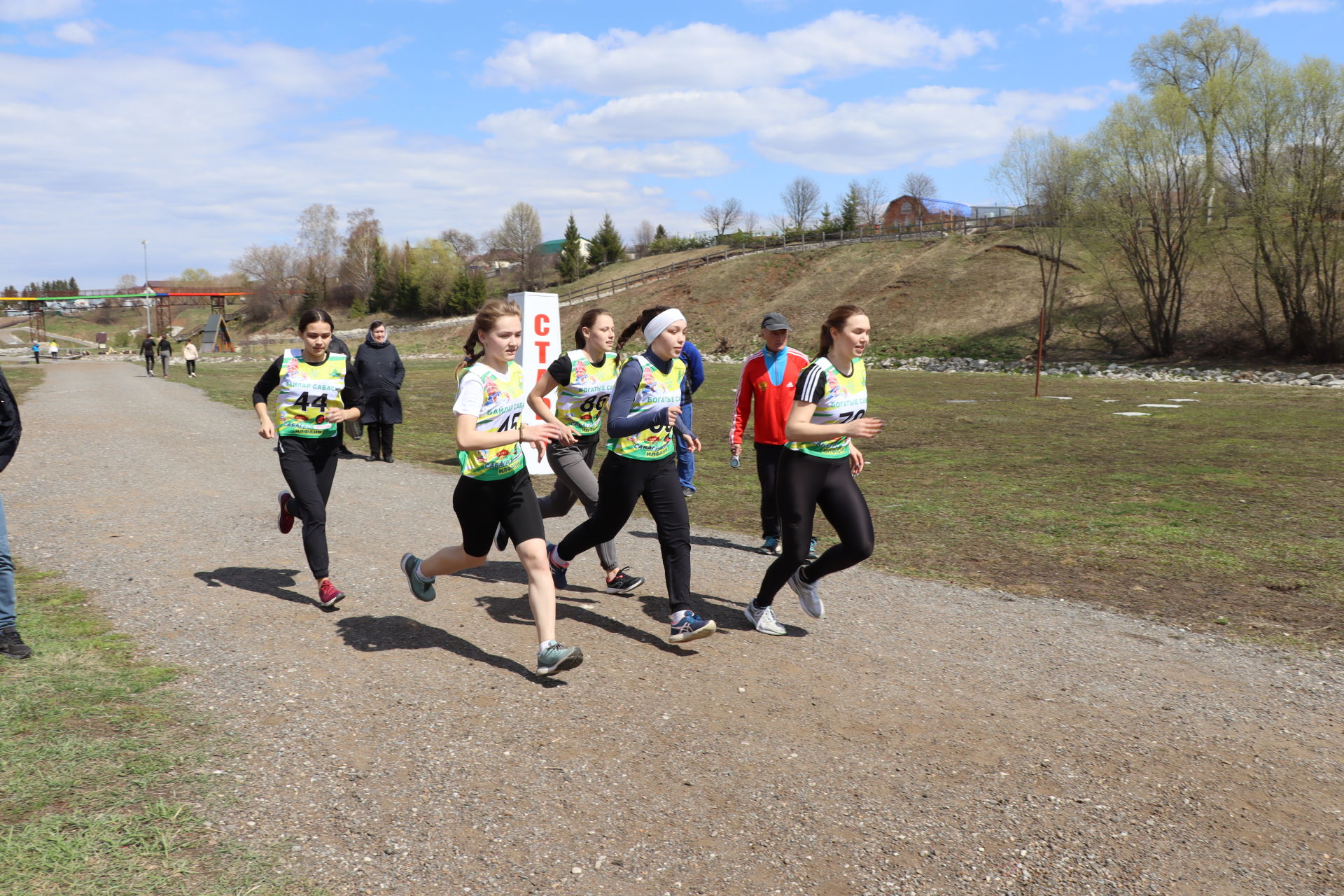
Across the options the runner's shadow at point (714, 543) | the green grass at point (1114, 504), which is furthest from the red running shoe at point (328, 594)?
the green grass at point (1114, 504)

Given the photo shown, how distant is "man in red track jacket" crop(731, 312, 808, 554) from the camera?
707 cm

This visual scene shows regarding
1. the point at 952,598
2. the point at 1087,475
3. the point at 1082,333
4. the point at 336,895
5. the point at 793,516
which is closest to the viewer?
the point at 336,895

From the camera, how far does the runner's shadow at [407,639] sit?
483cm

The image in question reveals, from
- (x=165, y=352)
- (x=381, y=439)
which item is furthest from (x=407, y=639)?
(x=165, y=352)

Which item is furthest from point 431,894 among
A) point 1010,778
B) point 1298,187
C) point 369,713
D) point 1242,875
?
point 1298,187

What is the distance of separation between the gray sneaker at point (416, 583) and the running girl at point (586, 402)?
1.20 metres

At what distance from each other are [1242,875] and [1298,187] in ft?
117

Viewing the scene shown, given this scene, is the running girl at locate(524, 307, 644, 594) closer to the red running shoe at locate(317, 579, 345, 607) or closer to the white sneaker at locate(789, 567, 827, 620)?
the white sneaker at locate(789, 567, 827, 620)

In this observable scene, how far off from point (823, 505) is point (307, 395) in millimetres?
3338

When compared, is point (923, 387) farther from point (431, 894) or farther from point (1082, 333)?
point (431, 894)

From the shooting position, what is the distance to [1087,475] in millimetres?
11523

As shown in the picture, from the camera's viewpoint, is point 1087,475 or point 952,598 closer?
point 952,598

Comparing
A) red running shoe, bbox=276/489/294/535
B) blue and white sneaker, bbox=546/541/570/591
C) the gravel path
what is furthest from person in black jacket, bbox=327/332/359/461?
blue and white sneaker, bbox=546/541/570/591

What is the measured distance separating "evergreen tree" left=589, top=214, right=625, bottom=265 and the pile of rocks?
183 ft
